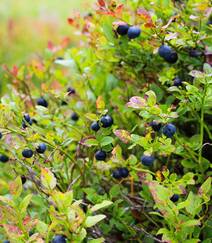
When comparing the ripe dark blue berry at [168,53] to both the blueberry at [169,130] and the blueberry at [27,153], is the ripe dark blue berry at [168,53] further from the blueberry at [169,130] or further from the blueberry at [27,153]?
the blueberry at [27,153]

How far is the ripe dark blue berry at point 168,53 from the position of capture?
4.86ft

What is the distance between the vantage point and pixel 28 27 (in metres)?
6.64

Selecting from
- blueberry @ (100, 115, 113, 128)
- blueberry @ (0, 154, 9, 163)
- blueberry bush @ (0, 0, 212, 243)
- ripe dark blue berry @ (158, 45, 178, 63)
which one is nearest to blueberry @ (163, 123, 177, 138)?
blueberry bush @ (0, 0, 212, 243)

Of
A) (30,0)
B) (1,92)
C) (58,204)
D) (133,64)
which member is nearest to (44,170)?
(58,204)

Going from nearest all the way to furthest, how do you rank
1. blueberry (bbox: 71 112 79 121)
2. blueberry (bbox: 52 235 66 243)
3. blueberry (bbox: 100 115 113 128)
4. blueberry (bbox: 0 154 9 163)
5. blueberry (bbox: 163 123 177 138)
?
1. blueberry (bbox: 52 235 66 243)
2. blueberry (bbox: 163 123 177 138)
3. blueberry (bbox: 100 115 113 128)
4. blueberry (bbox: 0 154 9 163)
5. blueberry (bbox: 71 112 79 121)

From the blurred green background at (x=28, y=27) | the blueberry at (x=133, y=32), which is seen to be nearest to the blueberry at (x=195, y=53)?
the blueberry at (x=133, y=32)

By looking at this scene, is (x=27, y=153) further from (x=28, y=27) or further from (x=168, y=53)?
(x=28, y=27)

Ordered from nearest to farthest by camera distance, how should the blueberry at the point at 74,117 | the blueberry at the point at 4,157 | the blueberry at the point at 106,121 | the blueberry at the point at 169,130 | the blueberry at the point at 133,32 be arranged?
the blueberry at the point at 169,130 → the blueberry at the point at 106,121 → the blueberry at the point at 133,32 → the blueberry at the point at 4,157 → the blueberry at the point at 74,117

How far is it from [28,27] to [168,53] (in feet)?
17.7

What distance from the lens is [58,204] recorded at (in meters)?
1.11

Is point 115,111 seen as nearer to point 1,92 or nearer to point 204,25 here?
point 204,25

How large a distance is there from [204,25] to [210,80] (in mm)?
387

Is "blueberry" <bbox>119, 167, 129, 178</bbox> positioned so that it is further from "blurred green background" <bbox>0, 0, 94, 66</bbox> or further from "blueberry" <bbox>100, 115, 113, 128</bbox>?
"blurred green background" <bbox>0, 0, 94, 66</bbox>

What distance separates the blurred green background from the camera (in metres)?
5.86
